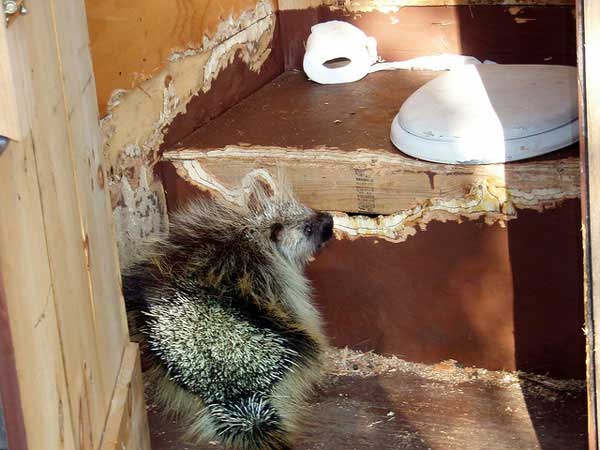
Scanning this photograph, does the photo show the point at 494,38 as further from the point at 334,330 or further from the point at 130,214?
the point at 130,214

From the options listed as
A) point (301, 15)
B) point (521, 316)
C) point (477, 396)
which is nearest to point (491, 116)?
point (521, 316)

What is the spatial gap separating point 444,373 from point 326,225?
0.58m

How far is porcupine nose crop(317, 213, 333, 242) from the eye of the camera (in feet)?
8.93

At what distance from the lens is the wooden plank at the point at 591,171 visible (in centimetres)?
158

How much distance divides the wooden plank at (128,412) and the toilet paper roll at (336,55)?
1.77 metres

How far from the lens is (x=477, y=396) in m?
2.66

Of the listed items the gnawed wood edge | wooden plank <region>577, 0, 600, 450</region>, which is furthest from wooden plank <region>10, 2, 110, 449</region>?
the gnawed wood edge

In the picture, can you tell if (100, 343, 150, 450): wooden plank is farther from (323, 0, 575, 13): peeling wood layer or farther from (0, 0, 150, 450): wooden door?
(323, 0, 575, 13): peeling wood layer

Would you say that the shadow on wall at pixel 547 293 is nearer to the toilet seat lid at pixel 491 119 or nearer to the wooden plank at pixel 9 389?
the toilet seat lid at pixel 491 119

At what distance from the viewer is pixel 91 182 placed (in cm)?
191

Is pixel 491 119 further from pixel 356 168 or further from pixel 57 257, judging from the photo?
pixel 57 257

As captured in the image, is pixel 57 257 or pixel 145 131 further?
pixel 145 131

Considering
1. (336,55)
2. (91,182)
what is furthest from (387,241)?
(336,55)

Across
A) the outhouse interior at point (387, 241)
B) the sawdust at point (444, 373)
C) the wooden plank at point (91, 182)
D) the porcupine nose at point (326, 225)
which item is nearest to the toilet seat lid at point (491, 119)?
the outhouse interior at point (387, 241)
